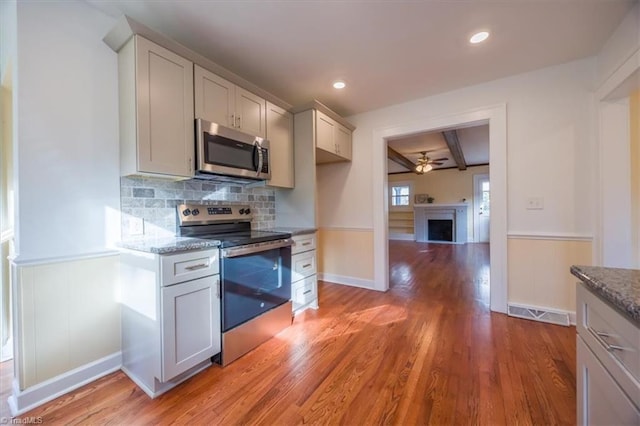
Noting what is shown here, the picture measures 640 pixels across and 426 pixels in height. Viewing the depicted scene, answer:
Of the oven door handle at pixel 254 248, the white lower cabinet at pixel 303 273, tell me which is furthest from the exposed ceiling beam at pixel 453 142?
the oven door handle at pixel 254 248

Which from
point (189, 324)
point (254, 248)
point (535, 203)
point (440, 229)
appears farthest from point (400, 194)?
point (189, 324)

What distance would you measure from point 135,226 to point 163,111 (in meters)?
0.85

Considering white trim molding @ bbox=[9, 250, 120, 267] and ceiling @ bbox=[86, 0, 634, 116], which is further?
ceiling @ bbox=[86, 0, 634, 116]

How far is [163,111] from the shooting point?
1755 mm

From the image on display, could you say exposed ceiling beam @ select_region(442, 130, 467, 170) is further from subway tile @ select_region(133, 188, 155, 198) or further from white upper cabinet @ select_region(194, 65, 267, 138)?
subway tile @ select_region(133, 188, 155, 198)

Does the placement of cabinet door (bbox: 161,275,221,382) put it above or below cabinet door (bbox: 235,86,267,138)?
below

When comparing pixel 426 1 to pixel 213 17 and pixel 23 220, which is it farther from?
pixel 23 220

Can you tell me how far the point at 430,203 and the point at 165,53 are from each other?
8.13 metres

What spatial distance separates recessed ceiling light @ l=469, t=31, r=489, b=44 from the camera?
195 centimetres

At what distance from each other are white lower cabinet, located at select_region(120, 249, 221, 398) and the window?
322 inches

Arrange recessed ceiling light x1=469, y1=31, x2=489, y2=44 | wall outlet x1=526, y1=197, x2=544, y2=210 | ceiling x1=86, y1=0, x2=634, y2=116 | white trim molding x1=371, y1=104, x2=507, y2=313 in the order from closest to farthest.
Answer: ceiling x1=86, y1=0, x2=634, y2=116 < recessed ceiling light x1=469, y1=31, x2=489, y2=44 < wall outlet x1=526, y1=197, x2=544, y2=210 < white trim molding x1=371, y1=104, x2=507, y2=313

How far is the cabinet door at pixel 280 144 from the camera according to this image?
2.63 m

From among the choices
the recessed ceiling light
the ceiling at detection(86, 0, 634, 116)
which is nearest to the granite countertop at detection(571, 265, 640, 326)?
the ceiling at detection(86, 0, 634, 116)

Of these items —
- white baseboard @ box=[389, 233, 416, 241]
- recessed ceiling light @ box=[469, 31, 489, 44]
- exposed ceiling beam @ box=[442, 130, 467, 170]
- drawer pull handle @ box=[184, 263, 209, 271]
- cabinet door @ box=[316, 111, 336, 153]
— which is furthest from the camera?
white baseboard @ box=[389, 233, 416, 241]
